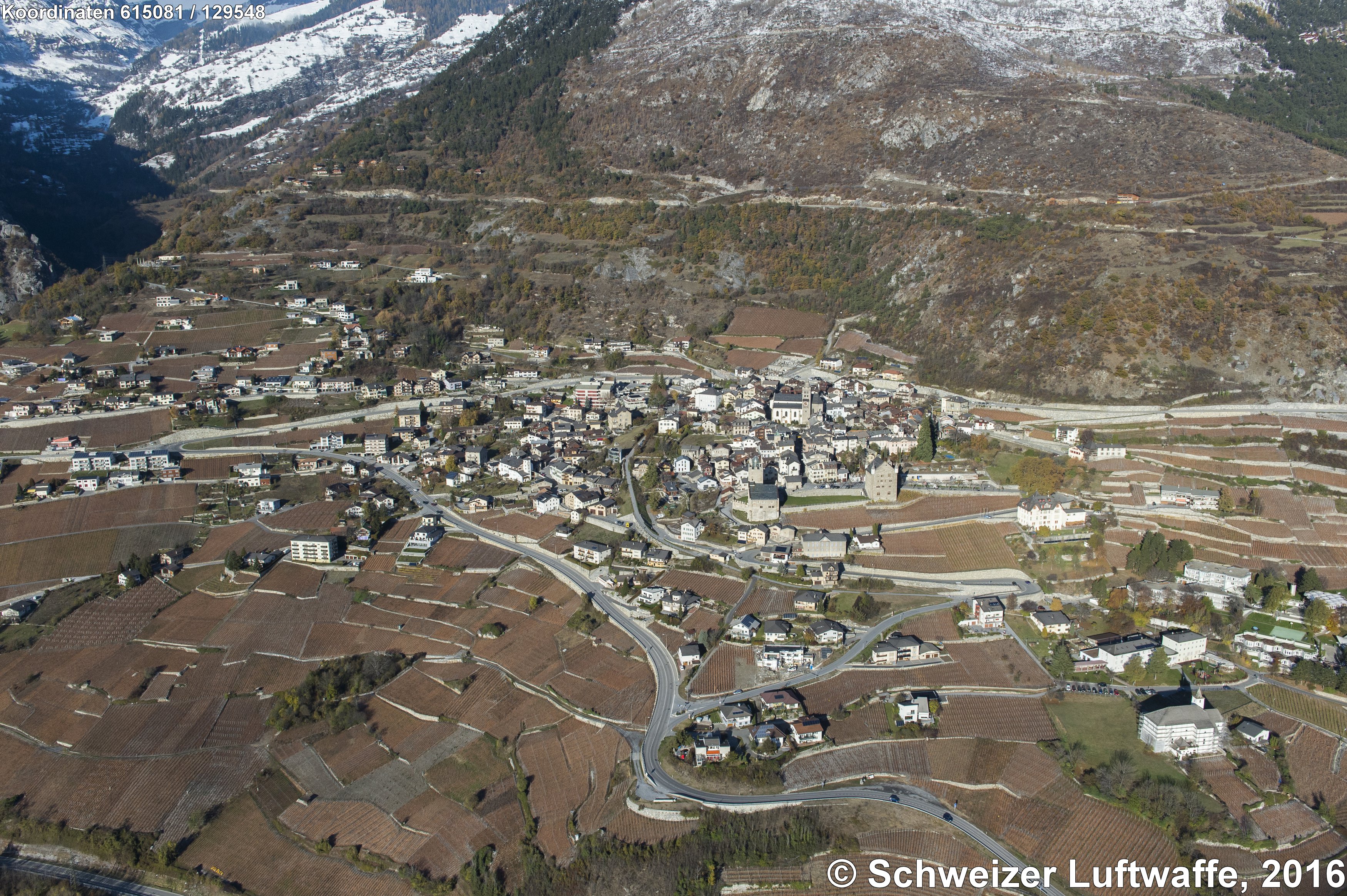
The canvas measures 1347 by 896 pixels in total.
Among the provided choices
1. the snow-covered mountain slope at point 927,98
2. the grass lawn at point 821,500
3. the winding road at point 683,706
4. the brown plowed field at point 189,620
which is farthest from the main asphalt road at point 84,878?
the snow-covered mountain slope at point 927,98

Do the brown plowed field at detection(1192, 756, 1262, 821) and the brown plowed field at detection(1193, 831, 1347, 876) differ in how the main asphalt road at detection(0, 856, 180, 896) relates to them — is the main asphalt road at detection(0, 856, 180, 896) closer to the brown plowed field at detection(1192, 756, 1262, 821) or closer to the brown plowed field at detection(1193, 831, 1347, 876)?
the brown plowed field at detection(1193, 831, 1347, 876)

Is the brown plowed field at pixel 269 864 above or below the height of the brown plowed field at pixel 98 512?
below

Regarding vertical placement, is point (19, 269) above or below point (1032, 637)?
above

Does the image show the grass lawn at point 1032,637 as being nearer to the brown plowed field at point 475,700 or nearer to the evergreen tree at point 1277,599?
the evergreen tree at point 1277,599

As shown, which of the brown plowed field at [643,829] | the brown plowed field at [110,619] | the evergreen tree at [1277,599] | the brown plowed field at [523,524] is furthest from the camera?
the brown plowed field at [523,524]

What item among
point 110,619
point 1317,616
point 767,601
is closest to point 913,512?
point 767,601

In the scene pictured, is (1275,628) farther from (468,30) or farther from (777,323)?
(468,30)
